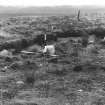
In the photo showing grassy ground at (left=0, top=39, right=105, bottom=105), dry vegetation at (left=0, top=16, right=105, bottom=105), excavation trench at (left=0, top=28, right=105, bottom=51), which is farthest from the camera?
excavation trench at (left=0, top=28, right=105, bottom=51)

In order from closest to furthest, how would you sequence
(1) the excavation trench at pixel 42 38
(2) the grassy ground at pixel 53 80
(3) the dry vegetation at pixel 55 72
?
(2) the grassy ground at pixel 53 80 → (3) the dry vegetation at pixel 55 72 → (1) the excavation trench at pixel 42 38

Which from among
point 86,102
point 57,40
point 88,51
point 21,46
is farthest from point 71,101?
point 57,40

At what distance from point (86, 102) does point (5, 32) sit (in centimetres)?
1905

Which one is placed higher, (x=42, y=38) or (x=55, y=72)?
(x=55, y=72)

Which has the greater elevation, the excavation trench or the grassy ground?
the grassy ground

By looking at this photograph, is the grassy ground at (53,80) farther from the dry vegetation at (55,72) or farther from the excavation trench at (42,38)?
the excavation trench at (42,38)

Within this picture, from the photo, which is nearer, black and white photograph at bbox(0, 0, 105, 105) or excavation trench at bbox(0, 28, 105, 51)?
black and white photograph at bbox(0, 0, 105, 105)

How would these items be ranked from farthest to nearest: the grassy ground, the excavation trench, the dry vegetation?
the excavation trench → the dry vegetation → the grassy ground

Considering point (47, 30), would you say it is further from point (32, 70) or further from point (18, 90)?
point (18, 90)

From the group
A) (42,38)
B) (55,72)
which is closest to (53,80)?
(55,72)

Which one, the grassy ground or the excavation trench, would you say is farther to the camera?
the excavation trench

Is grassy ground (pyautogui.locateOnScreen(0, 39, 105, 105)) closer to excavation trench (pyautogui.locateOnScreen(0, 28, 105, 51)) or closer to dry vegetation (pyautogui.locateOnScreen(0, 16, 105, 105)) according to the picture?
dry vegetation (pyautogui.locateOnScreen(0, 16, 105, 105))

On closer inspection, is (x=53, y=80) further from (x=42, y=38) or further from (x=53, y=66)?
(x=42, y=38)

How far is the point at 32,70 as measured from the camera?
1862 centimetres
